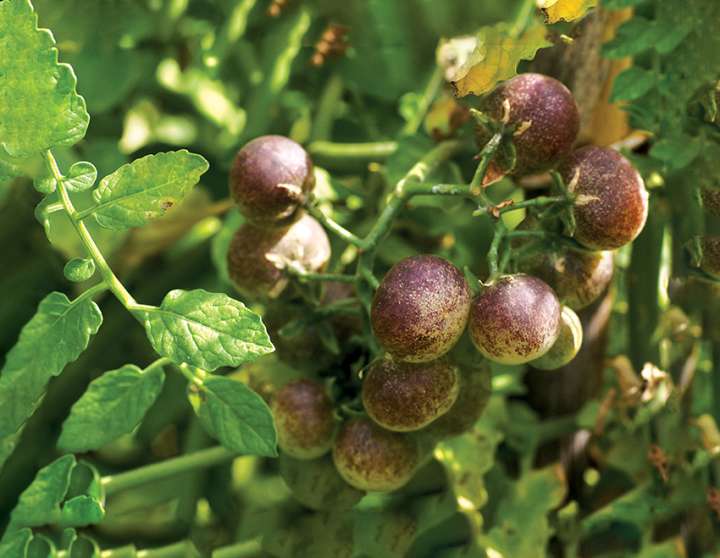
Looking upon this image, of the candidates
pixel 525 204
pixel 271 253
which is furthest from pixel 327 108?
pixel 525 204

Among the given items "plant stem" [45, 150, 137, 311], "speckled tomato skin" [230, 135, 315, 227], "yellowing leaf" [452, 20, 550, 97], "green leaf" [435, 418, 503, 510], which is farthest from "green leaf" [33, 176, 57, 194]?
"green leaf" [435, 418, 503, 510]

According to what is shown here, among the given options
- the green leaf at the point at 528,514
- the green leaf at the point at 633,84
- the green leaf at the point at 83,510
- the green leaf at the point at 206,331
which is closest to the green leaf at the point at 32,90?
the green leaf at the point at 206,331

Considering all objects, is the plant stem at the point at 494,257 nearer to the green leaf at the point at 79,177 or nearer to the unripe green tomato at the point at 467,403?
the unripe green tomato at the point at 467,403

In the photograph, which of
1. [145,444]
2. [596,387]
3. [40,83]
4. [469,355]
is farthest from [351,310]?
[145,444]

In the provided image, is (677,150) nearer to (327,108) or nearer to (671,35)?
(671,35)

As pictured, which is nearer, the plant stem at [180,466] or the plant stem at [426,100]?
the plant stem at [180,466]

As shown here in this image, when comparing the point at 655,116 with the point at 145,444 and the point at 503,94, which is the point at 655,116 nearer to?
the point at 503,94
